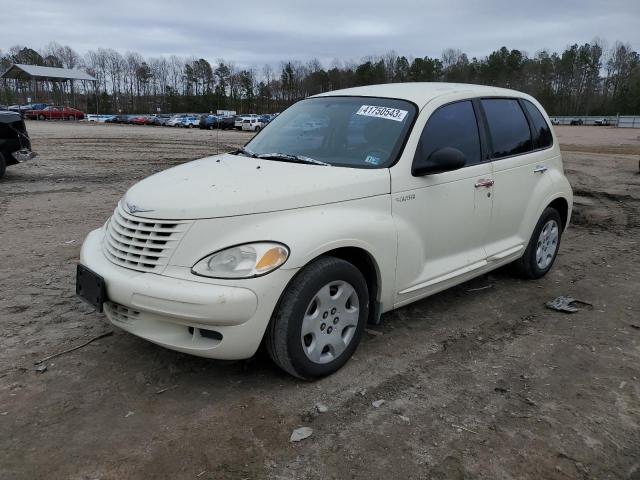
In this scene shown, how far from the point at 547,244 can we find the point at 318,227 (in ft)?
10.9

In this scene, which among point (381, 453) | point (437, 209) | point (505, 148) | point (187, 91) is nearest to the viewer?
point (381, 453)

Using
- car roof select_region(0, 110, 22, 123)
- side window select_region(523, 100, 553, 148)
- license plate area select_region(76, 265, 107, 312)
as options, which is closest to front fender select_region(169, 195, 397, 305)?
license plate area select_region(76, 265, 107, 312)

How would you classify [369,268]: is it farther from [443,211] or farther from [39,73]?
[39,73]

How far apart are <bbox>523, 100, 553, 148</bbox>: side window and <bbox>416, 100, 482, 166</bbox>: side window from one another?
3.65 ft

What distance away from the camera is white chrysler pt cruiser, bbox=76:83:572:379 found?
304cm

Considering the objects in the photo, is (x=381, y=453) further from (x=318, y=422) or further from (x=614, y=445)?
(x=614, y=445)

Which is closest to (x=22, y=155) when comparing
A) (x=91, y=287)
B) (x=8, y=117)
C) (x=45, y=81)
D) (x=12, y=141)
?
(x=12, y=141)

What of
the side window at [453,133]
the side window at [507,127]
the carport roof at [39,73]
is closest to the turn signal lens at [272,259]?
the side window at [453,133]

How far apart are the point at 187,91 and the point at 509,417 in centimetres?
10504

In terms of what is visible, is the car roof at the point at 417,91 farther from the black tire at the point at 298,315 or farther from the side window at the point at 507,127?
the black tire at the point at 298,315

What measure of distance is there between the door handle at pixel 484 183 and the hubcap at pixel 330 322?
1.58m

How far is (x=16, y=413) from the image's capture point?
3029 mm

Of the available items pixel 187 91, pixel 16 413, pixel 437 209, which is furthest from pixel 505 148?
pixel 187 91

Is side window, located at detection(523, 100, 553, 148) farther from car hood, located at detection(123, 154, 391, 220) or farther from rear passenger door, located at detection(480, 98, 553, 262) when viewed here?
car hood, located at detection(123, 154, 391, 220)
